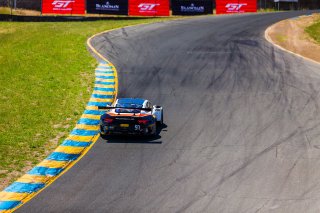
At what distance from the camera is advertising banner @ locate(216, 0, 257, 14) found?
57.9 meters

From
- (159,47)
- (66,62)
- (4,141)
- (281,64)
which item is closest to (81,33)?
(159,47)

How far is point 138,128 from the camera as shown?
65.7 feet

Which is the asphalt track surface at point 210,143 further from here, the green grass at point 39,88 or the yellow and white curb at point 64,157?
the green grass at point 39,88

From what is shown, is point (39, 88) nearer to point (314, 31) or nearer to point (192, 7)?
point (314, 31)

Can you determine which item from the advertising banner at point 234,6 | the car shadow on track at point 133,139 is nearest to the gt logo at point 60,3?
the advertising banner at point 234,6

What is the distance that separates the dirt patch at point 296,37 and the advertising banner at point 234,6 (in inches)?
438

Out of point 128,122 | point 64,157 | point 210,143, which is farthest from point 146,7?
point 64,157

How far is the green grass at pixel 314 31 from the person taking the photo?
129 ft

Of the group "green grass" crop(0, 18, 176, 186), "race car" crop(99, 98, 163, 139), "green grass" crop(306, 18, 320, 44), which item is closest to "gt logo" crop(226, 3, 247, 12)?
"green grass" crop(306, 18, 320, 44)

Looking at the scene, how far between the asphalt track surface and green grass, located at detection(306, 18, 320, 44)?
16.5ft

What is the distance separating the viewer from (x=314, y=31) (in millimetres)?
41094

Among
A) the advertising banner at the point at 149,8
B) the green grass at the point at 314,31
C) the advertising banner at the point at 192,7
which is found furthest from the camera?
the advertising banner at the point at 192,7

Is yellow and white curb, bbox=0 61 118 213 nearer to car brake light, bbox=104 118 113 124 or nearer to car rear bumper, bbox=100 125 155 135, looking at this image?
car rear bumper, bbox=100 125 155 135

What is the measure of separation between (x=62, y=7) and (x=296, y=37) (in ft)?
76.6
